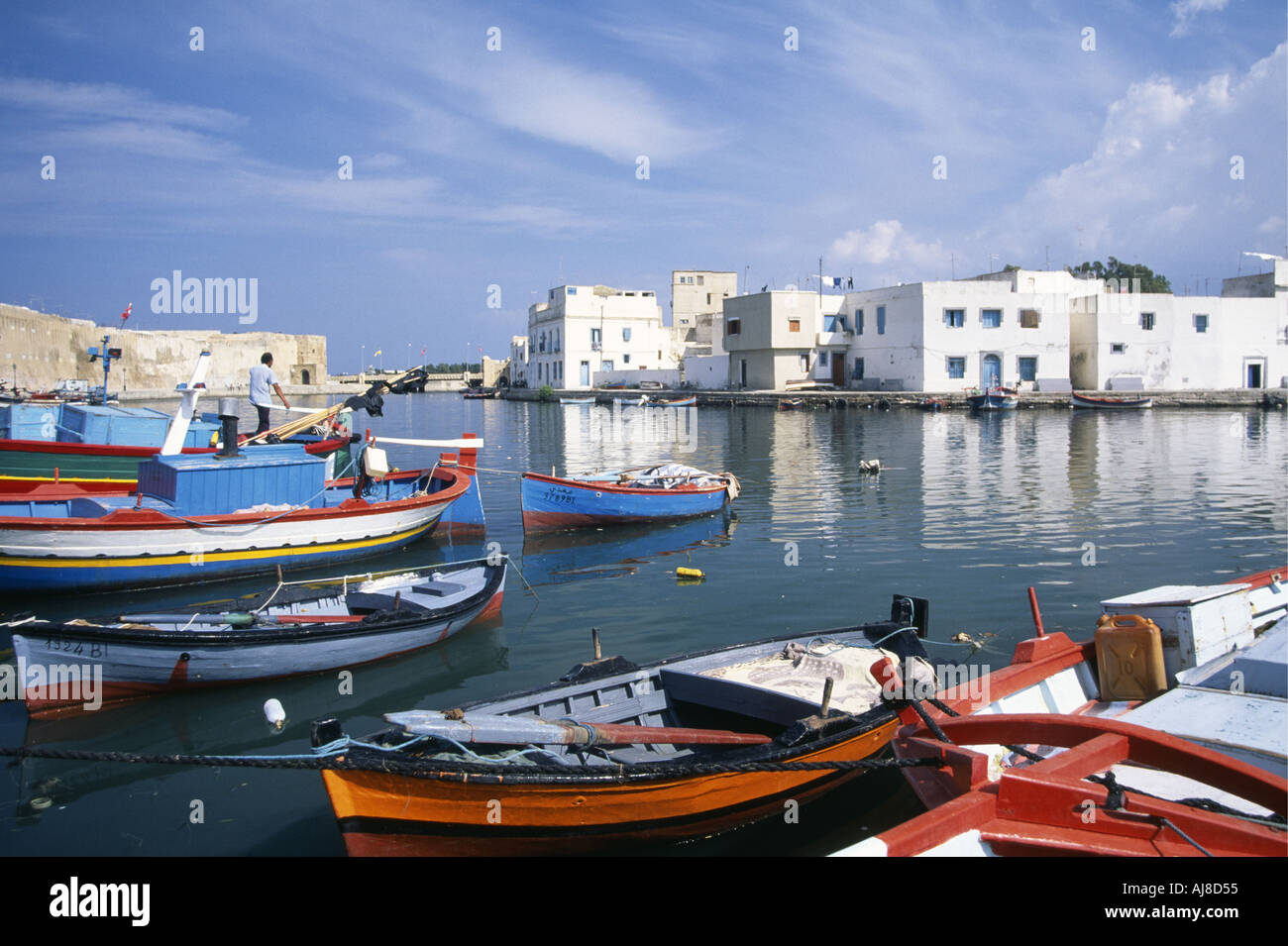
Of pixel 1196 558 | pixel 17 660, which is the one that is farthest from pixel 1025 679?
pixel 1196 558

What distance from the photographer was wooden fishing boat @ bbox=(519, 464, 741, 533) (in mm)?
17703

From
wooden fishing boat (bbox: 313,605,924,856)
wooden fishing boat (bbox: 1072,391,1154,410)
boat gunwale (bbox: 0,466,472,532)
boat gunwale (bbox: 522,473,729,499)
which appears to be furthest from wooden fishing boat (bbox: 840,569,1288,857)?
wooden fishing boat (bbox: 1072,391,1154,410)

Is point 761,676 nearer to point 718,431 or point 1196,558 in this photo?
point 1196,558

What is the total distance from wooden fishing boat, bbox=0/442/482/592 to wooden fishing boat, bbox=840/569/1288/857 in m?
10.6

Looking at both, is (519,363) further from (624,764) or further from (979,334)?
(624,764)

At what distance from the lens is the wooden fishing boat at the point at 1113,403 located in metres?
50.0

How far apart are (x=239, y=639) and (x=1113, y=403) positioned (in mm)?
52187

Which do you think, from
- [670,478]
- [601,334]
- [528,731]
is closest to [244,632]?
[528,731]

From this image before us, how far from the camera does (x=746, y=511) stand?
20062mm

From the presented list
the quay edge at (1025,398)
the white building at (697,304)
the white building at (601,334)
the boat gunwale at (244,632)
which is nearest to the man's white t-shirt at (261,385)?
the boat gunwale at (244,632)

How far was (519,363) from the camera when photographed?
102 metres

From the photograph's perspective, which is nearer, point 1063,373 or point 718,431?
point 718,431

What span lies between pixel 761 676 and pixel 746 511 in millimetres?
12291

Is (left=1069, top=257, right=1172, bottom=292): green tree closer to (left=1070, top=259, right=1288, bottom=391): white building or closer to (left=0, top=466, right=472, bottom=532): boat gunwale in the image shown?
(left=1070, top=259, right=1288, bottom=391): white building
